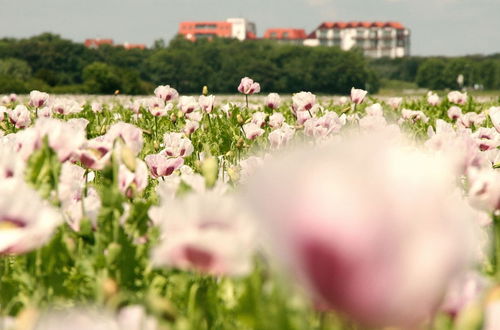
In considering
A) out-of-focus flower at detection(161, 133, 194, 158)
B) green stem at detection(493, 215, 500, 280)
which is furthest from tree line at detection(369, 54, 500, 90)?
green stem at detection(493, 215, 500, 280)

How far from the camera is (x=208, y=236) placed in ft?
3.05

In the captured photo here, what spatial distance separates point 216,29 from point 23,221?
6854 inches

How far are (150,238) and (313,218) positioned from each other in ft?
4.09

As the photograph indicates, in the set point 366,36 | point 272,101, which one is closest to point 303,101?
point 272,101

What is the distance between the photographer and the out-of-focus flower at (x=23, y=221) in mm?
1214

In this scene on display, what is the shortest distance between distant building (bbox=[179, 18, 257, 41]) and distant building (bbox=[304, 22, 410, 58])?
16619 millimetres

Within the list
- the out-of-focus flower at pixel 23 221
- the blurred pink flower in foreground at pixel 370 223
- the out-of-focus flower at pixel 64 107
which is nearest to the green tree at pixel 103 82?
the out-of-focus flower at pixel 64 107

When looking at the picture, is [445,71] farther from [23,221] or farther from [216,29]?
[23,221]

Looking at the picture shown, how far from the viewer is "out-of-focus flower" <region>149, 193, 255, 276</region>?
3.07ft

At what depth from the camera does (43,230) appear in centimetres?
122

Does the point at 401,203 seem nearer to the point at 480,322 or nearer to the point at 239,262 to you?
the point at 480,322

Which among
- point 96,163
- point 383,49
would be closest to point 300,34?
point 383,49

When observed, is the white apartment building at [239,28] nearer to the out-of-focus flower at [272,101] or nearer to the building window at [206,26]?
the building window at [206,26]

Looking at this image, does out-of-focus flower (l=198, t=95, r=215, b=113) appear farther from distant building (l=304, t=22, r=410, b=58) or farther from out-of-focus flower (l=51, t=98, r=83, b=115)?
distant building (l=304, t=22, r=410, b=58)
